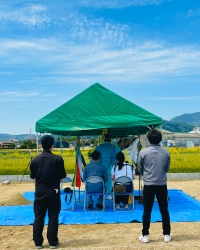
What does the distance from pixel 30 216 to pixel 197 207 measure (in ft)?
10.6

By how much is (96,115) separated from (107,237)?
2849 mm

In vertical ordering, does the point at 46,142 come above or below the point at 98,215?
above

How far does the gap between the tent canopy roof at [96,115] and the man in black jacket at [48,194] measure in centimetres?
250

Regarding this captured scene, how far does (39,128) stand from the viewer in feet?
23.7

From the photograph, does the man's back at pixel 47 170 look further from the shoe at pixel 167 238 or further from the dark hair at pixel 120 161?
the dark hair at pixel 120 161

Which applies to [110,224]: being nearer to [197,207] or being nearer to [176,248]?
[176,248]

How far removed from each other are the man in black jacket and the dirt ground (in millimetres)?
226

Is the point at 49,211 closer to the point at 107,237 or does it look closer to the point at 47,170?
the point at 47,170

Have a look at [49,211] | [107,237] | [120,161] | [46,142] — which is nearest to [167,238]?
[107,237]

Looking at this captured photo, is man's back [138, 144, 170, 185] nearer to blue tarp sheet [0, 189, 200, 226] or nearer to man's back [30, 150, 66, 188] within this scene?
man's back [30, 150, 66, 188]

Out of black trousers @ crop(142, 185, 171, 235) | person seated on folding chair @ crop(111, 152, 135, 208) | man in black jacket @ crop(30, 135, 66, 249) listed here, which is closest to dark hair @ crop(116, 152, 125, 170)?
person seated on folding chair @ crop(111, 152, 135, 208)

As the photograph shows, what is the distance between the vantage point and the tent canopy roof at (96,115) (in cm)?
719

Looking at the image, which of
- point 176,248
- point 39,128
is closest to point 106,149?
point 39,128

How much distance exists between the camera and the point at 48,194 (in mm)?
4562
